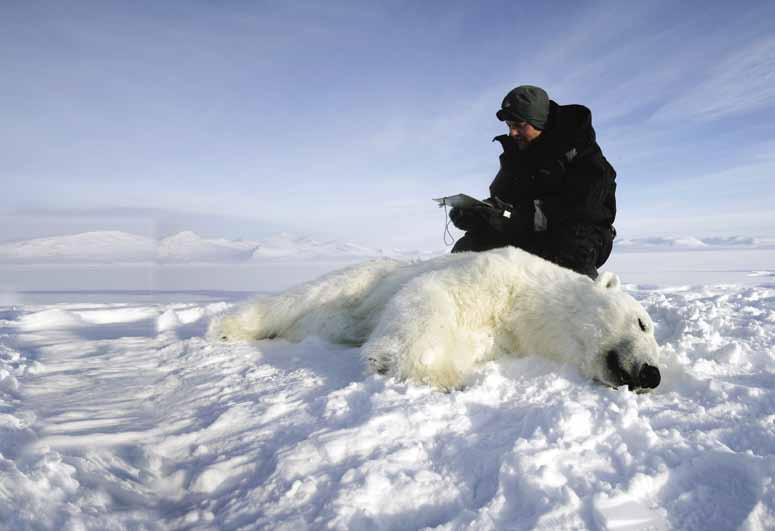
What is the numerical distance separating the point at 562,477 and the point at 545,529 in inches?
12.9

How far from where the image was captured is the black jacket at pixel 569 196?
196 inches

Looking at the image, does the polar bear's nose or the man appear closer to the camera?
the polar bear's nose

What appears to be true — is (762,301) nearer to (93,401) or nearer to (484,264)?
(484,264)

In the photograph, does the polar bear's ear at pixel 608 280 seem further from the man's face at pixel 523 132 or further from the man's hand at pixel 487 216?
the man's face at pixel 523 132

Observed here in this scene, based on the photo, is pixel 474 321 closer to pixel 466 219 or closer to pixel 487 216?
pixel 487 216

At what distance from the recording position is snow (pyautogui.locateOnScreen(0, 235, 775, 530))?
149cm

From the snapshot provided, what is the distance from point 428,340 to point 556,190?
3243 mm

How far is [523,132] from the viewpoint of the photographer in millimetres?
5453

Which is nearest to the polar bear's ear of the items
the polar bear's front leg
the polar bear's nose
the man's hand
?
the polar bear's nose

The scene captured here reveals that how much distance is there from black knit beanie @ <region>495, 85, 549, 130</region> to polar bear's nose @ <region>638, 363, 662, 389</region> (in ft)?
11.3

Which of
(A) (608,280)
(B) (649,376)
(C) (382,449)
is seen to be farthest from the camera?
(A) (608,280)

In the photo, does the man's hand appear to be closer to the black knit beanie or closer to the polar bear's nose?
the black knit beanie

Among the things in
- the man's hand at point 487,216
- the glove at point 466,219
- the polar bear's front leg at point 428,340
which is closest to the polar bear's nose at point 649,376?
the polar bear's front leg at point 428,340

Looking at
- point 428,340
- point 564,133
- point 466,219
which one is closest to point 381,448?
point 428,340
